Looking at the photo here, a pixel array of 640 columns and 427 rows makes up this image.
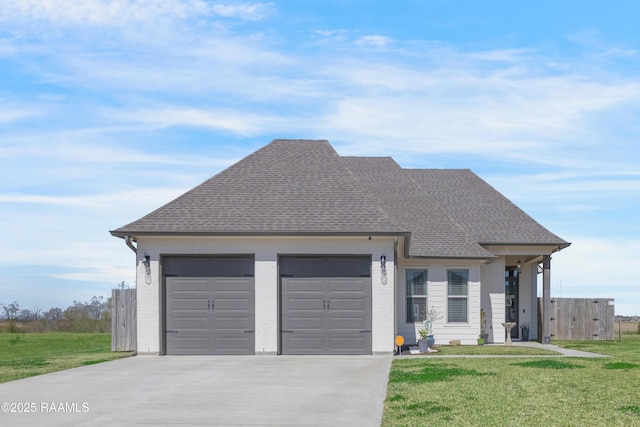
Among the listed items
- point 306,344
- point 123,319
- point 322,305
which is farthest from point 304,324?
point 123,319

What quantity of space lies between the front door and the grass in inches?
541

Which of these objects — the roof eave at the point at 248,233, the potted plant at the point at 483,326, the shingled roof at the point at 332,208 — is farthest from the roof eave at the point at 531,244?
the roof eave at the point at 248,233

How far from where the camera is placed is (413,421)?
9336 mm

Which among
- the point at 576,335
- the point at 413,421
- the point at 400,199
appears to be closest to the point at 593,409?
the point at 413,421

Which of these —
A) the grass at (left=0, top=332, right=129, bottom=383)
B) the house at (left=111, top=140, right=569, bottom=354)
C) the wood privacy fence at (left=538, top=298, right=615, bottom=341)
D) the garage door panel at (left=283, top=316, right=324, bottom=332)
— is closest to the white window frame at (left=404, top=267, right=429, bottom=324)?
the house at (left=111, top=140, right=569, bottom=354)

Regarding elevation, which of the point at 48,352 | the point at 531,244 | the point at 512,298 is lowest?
the point at 48,352

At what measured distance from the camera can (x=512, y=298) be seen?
2762 centimetres

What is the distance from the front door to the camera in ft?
90.2

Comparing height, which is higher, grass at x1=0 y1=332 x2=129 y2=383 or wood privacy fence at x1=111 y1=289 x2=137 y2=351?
wood privacy fence at x1=111 y1=289 x2=137 y2=351

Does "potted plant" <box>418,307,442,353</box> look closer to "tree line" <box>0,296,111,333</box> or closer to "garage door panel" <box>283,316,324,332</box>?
"garage door panel" <box>283,316,324,332</box>

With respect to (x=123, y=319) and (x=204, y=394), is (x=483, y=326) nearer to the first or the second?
(x=123, y=319)

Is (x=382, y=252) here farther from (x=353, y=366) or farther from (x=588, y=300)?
(x=588, y=300)

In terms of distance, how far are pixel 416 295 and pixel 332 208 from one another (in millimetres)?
5304

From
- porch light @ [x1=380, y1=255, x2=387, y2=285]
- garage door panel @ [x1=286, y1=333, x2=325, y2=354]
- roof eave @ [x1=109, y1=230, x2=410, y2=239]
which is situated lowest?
garage door panel @ [x1=286, y1=333, x2=325, y2=354]
